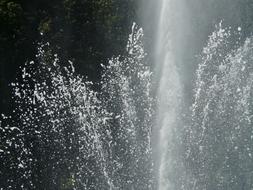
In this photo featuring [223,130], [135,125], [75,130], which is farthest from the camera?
[75,130]

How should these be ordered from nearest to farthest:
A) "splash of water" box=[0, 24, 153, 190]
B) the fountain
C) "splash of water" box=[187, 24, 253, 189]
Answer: the fountain, "splash of water" box=[187, 24, 253, 189], "splash of water" box=[0, 24, 153, 190]

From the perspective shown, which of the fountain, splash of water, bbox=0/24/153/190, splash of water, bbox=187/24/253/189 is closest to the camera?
the fountain

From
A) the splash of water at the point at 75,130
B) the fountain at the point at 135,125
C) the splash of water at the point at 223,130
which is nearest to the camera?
the fountain at the point at 135,125

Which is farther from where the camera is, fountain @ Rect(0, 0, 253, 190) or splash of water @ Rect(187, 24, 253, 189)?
splash of water @ Rect(187, 24, 253, 189)

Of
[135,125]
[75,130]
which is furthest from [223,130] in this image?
[75,130]

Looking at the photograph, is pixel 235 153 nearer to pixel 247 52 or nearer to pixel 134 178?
pixel 134 178

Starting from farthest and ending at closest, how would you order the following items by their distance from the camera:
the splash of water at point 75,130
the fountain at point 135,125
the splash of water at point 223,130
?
1. the splash of water at point 75,130
2. the splash of water at point 223,130
3. the fountain at point 135,125

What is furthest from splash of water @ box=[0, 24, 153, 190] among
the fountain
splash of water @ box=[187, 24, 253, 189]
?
splash of water @ box=[187, 24, 253, 189]

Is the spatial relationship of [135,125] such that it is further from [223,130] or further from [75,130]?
[223,130]

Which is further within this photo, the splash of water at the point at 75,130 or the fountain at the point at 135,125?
the splash of water at the point at 75,130

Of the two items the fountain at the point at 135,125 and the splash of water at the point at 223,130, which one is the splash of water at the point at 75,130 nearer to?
the fountain at the point at 135,125

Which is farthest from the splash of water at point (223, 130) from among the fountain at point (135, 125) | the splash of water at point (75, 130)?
the splash of water at point (75, 130)

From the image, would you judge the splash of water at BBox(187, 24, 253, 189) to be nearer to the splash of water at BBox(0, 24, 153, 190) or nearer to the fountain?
the fountain

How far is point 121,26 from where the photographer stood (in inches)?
1160
